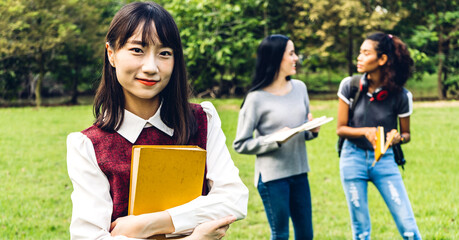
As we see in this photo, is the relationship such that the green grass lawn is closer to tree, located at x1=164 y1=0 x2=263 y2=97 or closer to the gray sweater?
the gray sweater

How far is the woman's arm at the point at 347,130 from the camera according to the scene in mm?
3816

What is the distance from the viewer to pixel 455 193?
6.99m

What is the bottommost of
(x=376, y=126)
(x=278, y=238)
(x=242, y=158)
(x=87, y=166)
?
(x=242, y=158)

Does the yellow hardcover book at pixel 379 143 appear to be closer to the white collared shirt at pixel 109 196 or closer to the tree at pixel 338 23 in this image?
the white collared shirt at pixel 109 196

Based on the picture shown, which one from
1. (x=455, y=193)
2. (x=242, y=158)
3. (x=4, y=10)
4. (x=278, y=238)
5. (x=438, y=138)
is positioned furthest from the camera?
(x=4, y=10)

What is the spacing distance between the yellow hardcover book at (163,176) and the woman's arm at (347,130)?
2.29 m

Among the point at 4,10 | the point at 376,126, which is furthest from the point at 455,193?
the point at 4,10

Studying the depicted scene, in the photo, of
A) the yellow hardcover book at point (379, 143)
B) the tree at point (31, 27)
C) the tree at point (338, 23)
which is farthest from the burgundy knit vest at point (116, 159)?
the tree at point (31, 27)

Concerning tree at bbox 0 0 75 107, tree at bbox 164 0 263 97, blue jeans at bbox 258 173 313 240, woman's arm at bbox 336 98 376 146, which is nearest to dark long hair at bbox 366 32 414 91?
woman's arm at bbox 336 98 376 146

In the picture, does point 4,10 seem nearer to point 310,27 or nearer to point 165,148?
point 310,27

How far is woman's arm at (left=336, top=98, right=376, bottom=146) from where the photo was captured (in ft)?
12.5

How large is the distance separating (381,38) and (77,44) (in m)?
21.1

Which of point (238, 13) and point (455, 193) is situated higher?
point (238, 13)

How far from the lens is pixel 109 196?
180 centimetres
